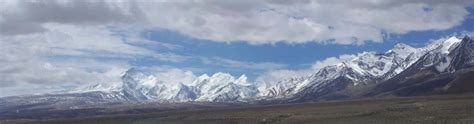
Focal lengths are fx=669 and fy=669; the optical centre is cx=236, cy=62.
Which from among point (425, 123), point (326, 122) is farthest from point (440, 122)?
point (326, 122)

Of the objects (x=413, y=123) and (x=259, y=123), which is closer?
(x=413, y=123)

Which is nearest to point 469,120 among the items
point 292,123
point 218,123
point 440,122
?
point 440,122

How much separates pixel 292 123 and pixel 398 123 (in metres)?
36.8

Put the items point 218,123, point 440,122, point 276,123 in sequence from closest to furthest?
point 440,122
point 276,123
point 218,123

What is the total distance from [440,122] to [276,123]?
162ft

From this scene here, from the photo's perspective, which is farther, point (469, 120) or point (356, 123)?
point (356, 123)

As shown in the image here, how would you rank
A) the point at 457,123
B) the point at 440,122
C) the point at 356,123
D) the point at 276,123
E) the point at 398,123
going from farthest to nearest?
the point at 276,123 → the point at 356,123 → the point at 398,123 → the point at 440,122 → the point at 457,123

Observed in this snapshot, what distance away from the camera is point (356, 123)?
375 feet

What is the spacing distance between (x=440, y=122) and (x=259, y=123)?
56124 mm

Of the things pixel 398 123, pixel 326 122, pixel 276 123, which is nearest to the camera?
pixel 398 123

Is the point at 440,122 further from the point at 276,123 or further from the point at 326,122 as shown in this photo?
the point at 276,123

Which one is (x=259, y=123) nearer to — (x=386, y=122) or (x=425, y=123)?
(x=386, y=122)

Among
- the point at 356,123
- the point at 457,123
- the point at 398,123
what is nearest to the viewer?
the point at 457,123

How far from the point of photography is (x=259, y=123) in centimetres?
14512
